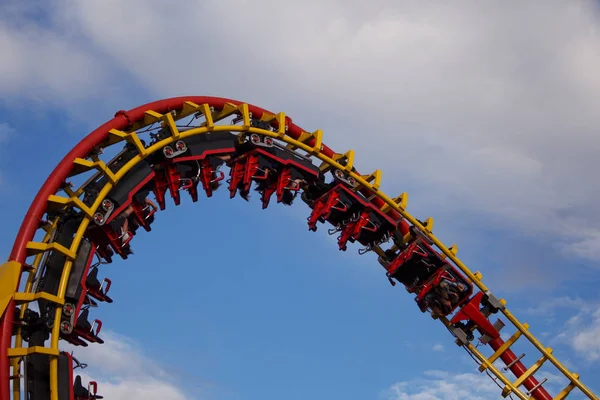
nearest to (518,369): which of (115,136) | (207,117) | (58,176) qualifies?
(207,117)

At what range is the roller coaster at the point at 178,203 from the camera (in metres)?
13.4

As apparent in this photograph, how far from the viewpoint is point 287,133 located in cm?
1889

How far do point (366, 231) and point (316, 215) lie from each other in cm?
178

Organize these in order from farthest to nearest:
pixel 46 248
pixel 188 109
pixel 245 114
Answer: pixel 245 114 → pixel 188 109 → pixel 46 248

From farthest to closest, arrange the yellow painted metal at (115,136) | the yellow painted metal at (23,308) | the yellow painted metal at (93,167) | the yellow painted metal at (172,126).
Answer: the yellow painted metal at (172,126) → the yellow painted metal at (115,136) → the yellow painted metal at (93,167) → the yellow painted metal at (23,308)

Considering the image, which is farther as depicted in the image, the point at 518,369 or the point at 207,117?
the point at 518,369

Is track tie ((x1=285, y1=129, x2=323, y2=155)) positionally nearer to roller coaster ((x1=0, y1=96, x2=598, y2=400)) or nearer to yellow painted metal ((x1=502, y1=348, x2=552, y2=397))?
roller coaster ((x1=0, y1=96, x2=598, y2=400))

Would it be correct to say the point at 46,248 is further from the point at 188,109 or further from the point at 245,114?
the point at 245,114

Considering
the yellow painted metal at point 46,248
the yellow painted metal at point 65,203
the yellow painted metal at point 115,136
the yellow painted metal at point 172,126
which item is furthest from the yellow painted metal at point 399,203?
the yellow painted metal at point 46,248

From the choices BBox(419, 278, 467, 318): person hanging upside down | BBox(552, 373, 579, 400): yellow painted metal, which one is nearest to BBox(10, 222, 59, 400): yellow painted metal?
BBox(419, 278, 467, 318): person hanging upside down

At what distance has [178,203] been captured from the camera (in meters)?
16.9

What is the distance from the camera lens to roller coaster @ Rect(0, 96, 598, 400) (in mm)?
13391

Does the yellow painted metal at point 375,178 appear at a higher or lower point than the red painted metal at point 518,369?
higher

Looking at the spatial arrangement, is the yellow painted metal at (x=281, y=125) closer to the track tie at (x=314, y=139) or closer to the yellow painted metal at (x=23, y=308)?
the track tie at (x=314, y=139)
